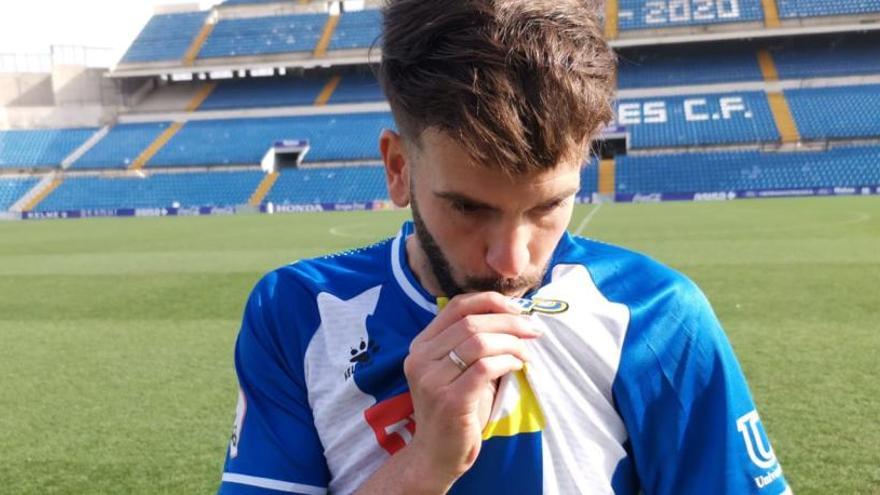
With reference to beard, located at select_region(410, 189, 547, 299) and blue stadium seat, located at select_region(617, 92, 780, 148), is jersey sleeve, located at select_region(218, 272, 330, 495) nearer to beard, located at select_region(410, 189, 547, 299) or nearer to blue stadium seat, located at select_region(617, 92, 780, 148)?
beard, located at select_region(410, 189, 547, 299)

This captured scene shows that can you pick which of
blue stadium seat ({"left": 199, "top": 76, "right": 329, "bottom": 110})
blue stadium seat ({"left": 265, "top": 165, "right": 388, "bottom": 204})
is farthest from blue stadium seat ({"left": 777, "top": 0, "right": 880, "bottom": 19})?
blue stadium seat ({"left": 199, "top": 76, "right": 329, "bottom": 110})

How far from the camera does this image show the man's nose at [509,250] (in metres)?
1.17

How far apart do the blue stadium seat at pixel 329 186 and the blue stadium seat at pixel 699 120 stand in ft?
34.3

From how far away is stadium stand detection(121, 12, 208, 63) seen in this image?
1512 inches

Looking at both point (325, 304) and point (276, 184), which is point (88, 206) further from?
point (325, 304)

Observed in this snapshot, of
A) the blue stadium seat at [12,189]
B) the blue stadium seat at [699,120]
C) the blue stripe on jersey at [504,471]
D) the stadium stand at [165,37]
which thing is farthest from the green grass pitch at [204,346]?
the stadium stand at [165,37]

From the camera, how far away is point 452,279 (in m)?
1.26

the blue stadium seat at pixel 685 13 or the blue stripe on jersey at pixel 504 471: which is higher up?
the blue stripe on jersey at pixel 504 471

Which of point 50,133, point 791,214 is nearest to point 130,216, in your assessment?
point 50,133

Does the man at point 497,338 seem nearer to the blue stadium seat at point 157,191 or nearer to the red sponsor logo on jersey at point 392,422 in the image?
the red sponsor logo on jersey at point 392,422

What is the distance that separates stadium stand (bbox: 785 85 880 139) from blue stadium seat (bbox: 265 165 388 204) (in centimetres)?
1721

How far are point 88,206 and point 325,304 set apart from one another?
112 ft

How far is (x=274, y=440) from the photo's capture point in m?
1.36

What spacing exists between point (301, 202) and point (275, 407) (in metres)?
29.8
